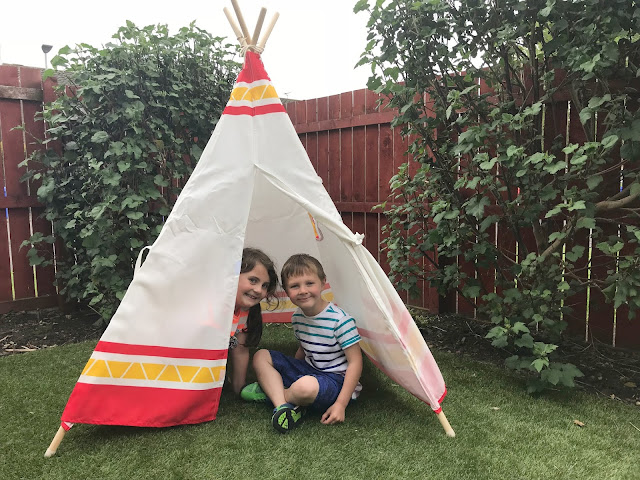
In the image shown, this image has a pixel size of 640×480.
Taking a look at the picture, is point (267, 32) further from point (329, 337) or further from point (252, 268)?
point (329, 337)

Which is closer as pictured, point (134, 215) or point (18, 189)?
point (134, 215)

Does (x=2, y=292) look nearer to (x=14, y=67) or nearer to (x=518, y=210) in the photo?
(x=14, y=67)

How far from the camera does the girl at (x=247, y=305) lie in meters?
2.63

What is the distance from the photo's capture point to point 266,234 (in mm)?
3346

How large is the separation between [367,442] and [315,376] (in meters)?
0.44

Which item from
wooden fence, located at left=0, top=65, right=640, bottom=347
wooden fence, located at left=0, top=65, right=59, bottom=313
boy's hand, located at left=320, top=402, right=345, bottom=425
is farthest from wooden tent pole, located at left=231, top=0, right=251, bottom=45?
wooden fence, located at left=0, top=65, right=59, bottom=313

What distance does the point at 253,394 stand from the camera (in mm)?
2584

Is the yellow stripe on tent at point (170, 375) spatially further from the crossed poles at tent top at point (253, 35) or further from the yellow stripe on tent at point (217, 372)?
the crossed poles at tent top at point (253, 35)

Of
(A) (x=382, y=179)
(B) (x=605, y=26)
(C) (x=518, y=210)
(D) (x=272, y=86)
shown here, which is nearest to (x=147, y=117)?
(D) (x=272, y=86)

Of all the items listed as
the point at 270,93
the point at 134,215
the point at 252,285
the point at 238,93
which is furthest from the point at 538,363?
the point at 134,215

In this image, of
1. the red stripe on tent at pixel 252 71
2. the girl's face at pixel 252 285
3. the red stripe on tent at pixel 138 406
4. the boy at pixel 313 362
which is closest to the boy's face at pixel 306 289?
the boy at pixel 313 362

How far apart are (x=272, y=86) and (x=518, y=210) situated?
1.54 metres

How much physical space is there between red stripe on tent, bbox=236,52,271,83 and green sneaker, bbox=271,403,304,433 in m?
1.58

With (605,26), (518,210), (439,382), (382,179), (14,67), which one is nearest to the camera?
(605,26)
